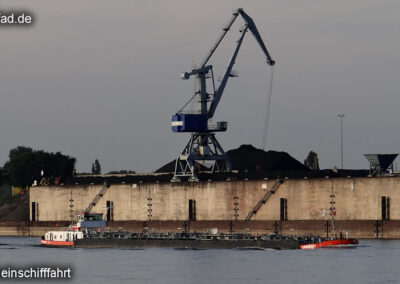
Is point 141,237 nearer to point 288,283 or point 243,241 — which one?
point 243,241

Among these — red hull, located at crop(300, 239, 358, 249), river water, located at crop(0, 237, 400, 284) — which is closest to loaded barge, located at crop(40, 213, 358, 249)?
red hull, located at crop(300, 239, 358, 249)

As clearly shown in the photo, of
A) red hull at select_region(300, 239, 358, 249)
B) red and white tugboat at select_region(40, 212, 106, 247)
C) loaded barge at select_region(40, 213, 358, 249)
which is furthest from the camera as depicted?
red and white tugboat at select_region(40, 212, 106, 247)

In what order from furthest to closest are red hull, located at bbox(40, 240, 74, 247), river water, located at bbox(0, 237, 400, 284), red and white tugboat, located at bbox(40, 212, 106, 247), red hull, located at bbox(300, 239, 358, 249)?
red and white tugboat, located at bbox(40, 212, 106, 247)
red hull, located at bbox(40, 240, 74, 247)
red hull, located at bbox(300, 239, 358, 249)
river water, located at bbox(0, 237, 400, 284)

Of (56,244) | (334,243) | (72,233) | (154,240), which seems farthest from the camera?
(56,244)

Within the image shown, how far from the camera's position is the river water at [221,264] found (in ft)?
433

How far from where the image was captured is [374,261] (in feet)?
490

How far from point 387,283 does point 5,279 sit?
36009 millimetres

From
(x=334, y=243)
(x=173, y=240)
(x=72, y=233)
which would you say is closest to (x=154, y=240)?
(x=173, y=240)

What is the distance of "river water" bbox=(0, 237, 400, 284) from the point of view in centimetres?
13200

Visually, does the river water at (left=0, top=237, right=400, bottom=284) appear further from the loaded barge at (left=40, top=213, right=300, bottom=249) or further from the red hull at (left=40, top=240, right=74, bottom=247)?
the red hull at (left=40, top=240, right=74, bottom=247)

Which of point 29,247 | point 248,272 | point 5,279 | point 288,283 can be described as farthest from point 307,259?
point 29,247

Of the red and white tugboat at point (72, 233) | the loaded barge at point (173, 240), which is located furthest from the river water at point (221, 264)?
the red and white tugboat at point (72, 233)

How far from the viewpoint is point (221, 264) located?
149125 mm

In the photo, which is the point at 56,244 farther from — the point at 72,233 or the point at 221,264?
the point at 221,264
